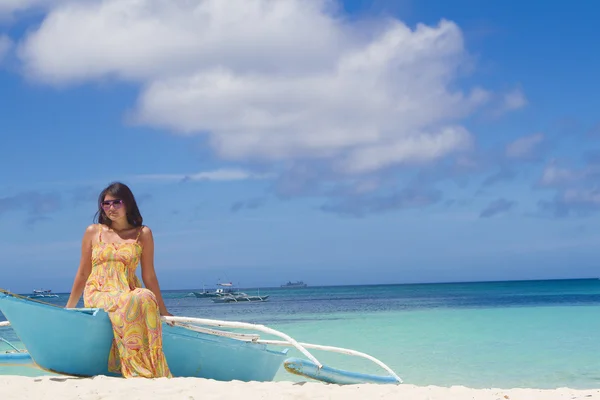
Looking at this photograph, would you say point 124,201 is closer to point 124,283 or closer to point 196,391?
point 124,283

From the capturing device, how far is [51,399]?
14.4 ft

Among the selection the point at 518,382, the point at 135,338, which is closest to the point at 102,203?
the point at 135,338

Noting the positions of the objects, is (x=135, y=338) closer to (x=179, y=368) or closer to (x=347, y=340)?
(x=179, y=368)

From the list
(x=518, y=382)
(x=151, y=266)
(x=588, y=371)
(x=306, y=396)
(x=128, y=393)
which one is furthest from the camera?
(x=588, y=371)

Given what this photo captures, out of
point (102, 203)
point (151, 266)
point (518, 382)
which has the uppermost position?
point (102, 203)

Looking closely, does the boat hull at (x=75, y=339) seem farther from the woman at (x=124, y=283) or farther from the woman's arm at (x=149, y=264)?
the woman's arm at (x=149, y=264)

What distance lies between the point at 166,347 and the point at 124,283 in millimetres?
625

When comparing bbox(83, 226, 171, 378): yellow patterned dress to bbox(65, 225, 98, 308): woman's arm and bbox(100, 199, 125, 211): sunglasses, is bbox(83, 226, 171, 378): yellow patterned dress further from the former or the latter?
bbox(100, 199, 125, 211): sunglasses

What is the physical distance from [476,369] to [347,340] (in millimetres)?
6496

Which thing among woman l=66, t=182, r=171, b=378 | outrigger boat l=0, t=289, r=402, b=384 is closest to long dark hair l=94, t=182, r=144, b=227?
woman l=66, t=182, r=171, b=378

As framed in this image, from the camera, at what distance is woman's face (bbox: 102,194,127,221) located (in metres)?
4.90

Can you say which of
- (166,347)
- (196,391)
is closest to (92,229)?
(166,347)

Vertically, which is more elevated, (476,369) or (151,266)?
(151,266)

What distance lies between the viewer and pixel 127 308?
4730mm
